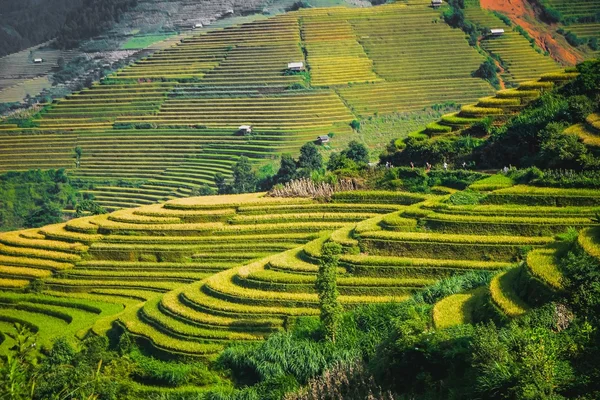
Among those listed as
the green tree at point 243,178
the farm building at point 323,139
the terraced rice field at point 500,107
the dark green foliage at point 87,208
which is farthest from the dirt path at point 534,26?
the dark green foliage at point 87,208

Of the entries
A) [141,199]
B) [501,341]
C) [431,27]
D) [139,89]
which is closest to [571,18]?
[431,27]

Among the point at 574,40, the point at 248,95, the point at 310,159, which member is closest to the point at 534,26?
the point at 574,40

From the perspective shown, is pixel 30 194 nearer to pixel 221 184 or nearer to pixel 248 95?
pixel 221 184

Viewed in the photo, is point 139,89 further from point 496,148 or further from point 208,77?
point 496,148

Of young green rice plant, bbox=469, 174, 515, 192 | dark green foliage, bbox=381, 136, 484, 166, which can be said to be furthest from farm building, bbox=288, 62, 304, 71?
young green rice plant, bbox=469, 174, 515, 192

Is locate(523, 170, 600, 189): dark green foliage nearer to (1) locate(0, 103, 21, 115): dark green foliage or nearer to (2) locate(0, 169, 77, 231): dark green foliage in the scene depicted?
(2) locate(0, 169, 77, 231): dark green foliage

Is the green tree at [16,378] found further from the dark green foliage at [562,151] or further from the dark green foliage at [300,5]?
the dark green foliage at [300,5]
